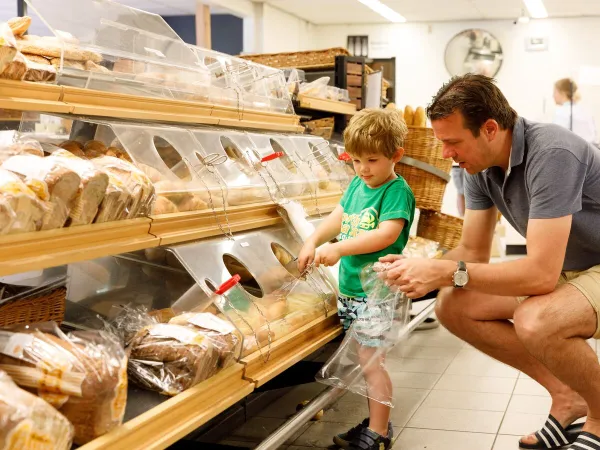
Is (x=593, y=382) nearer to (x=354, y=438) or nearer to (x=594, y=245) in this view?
(x=594, y=245)

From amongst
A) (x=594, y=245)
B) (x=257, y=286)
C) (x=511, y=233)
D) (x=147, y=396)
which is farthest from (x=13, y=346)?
(x=511, y=233)

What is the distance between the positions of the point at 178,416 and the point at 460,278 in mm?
1104

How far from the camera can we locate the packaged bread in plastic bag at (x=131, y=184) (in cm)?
191

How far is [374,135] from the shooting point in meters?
2.66

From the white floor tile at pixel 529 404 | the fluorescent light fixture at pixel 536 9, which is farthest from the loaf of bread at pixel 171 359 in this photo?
the fluorescent light fixture at pixel 536 9

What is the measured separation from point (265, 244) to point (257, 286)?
0.17m

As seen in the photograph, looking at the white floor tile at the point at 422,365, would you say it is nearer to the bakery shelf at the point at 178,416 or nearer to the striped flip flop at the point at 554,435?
the striped flip flop at the point at 554,435

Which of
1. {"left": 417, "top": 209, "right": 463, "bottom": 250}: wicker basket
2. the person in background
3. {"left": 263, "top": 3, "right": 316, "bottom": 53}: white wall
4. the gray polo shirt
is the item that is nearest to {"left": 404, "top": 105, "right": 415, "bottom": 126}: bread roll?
{"left": 417, "top": 209, "right": 463, "bottom": 250}: wicker basket

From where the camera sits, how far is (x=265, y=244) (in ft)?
8.92

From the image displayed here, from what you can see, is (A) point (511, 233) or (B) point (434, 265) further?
(A) point (511, 233)

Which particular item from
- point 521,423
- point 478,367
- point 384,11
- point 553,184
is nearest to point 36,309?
point 553,184

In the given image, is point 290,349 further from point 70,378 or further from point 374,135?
point 70,378

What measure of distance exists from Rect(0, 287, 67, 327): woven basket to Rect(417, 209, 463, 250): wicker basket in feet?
8.46

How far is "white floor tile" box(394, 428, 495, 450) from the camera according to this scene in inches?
108
